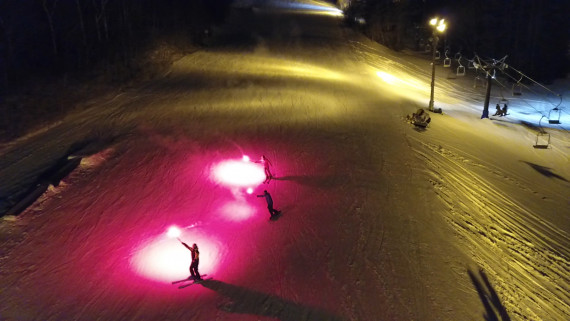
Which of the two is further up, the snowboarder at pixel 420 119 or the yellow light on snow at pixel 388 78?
the yellow light on snow at pixel 388 78

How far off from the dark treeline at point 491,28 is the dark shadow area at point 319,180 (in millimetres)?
30391

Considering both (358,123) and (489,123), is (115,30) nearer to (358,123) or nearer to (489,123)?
(358,123)

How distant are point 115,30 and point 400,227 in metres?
26.8

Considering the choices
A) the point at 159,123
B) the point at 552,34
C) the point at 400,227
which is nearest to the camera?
the point at 400,227

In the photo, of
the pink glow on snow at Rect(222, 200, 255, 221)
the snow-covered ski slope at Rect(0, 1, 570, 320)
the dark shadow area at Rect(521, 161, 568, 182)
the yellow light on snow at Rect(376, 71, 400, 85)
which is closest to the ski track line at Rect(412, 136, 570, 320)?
the snow-covered ski slope at Rect(0, 1, 570, 320)

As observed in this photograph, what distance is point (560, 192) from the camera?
55.5 feet

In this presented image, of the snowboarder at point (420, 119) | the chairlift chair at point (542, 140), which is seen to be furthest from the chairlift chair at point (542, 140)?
the snowboarder at point (420, 119)

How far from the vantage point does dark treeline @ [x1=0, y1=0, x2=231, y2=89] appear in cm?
2372

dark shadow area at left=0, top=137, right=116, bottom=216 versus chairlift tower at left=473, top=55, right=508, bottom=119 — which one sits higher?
chairlift tower at left=473, top=55, right=508, bottom=119

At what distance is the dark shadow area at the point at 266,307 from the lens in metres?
9.09

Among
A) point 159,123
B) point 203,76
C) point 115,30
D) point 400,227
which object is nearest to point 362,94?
point 203,76

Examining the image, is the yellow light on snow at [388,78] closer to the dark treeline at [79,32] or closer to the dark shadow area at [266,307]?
the dark treeline at [79,32]

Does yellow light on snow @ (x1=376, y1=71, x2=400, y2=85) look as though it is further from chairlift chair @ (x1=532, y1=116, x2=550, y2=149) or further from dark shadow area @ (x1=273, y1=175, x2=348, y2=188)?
dark shadow area @ (x1=273, y1=175, x2=348, y2=188)

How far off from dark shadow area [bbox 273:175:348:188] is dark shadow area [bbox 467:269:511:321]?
5550mm
